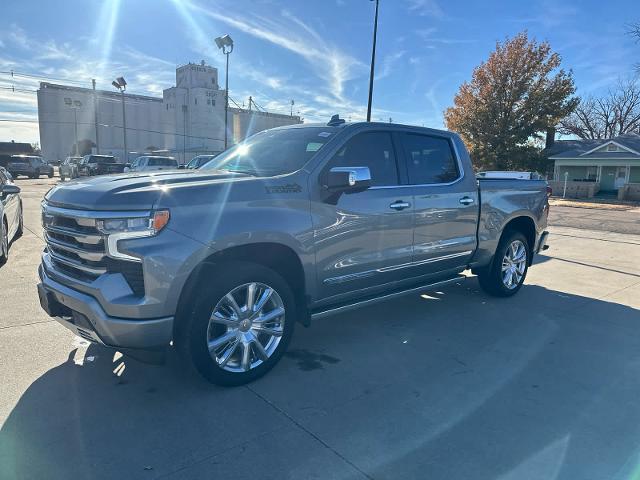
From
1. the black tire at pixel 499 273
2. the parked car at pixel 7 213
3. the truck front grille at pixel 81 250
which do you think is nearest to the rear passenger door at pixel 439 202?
the black tire at pixel 499 273

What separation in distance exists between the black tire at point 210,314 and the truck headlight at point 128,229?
20.1 inches

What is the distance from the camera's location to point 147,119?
91188mm

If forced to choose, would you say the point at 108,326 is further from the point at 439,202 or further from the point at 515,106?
the point at 515,106

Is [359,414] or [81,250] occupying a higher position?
[81,250]

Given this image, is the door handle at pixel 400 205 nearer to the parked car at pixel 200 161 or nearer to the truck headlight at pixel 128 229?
the truck headlight at pixel 128 229

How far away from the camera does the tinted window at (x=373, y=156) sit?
4.13m

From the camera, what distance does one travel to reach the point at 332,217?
3826 mm

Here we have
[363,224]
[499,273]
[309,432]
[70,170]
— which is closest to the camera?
[309,432]

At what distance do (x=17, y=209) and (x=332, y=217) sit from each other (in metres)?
7.60

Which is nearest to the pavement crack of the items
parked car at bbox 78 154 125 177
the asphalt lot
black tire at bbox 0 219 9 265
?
the asphalt lot

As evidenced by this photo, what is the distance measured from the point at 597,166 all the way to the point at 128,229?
3889 cm

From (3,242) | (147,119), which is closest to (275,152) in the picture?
(3,242)

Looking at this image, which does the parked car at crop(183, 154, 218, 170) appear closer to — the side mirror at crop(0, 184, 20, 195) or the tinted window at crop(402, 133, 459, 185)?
the tinted window at crop(402, 133, 459, 185)

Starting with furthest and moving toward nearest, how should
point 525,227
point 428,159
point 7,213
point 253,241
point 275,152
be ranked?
1. point 7,213
2. point 525,227
3. point 428,159
4. point 275,152
5. point 253,241
